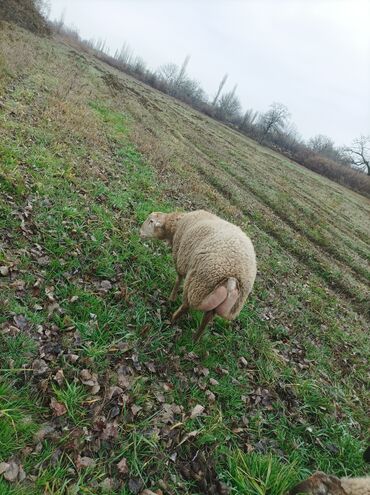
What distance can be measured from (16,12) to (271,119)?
39360 mm

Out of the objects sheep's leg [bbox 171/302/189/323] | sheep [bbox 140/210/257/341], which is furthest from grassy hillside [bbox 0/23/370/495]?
sheep [bbox 140/210/257/341]

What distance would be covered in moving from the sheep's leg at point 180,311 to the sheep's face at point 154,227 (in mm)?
2100

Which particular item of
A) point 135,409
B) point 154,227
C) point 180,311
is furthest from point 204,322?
point 154,227

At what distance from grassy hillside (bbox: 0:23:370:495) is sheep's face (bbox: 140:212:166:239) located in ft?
0.88

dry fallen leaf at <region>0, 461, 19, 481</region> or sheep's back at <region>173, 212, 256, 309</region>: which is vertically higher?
sheep's back at <region>173, 212, 256, 309</region>

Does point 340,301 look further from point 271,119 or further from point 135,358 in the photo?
point 271,119

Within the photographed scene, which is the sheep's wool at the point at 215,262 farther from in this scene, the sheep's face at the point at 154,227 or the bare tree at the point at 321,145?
the bare tree at the point at 321,145

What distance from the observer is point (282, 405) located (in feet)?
14.6

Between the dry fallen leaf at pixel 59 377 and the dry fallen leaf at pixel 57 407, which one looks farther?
the dry fallen leaf at pixel 59 377

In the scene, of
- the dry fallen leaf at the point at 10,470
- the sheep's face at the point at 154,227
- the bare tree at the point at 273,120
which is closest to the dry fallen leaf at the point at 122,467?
the dry fallen leaf at the point at 10,470

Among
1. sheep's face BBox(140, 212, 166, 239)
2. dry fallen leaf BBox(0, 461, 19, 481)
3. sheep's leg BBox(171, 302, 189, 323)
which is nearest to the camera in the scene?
dry fallen leaf BBox(0, 461, 19, 481)

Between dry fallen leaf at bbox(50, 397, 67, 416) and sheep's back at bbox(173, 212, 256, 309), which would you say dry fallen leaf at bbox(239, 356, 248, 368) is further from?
dry fallen leaf at bbox(50, 397, 67, 416)

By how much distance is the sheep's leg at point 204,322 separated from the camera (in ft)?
14.7

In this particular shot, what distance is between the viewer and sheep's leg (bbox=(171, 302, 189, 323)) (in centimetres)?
481
